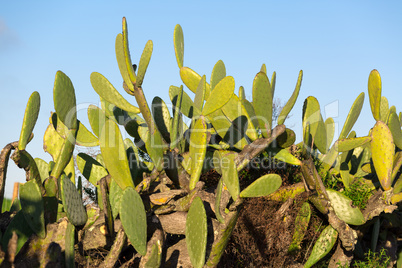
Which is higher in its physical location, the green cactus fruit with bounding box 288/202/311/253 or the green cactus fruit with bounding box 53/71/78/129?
the green cactus fruit with bounding box 53/71/78/129

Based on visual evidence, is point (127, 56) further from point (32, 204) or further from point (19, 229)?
point (19, 229)

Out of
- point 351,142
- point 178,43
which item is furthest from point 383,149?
point 178,43

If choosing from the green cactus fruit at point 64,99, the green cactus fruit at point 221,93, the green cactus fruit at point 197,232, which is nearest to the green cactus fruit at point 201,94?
the green cactus fruit at point 221,93

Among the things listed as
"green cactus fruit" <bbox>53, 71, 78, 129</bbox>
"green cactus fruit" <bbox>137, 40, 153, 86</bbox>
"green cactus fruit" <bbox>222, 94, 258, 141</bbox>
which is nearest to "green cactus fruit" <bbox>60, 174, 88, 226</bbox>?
"green cactus fruit" <bbox>53, 71, 78, 129</bbox>

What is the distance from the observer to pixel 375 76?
11.3ft

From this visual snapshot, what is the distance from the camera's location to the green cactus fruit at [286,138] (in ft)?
11.3

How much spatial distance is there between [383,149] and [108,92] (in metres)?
2.30

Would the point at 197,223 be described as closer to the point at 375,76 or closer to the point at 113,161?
the point at 113,161

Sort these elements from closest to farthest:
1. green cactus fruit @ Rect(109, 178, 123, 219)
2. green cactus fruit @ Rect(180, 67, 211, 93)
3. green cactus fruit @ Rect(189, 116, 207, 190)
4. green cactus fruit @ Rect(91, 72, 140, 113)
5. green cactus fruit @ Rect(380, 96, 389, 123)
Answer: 1. green cactus fruit @ Rect(189, 116, 207, 190)
2. green cactus fruit @ Rect(109, 178, 123, 219)
3. green cactus fruit @ Rect(91, 72, 140, 113)
4. green cactus fruit @ Rect(180, 67, 211, 93)
5. green cactus fruit @ Rect(380, 96, 389, 123)

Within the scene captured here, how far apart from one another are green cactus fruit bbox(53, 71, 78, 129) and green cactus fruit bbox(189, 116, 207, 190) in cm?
96

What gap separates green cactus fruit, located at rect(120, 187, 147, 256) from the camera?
2.78 metres

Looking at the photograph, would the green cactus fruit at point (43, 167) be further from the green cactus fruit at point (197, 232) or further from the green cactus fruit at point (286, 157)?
the green cactus fruit at point (286, 157)

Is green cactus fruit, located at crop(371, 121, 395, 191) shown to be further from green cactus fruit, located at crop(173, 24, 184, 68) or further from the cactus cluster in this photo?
green cactus fruit, located at crop(173, 24, 184, 68)

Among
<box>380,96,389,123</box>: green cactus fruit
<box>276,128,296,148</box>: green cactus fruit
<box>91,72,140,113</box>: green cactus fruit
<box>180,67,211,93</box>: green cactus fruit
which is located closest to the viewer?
<box>91,72,140,113</box>: green cactus fruit
